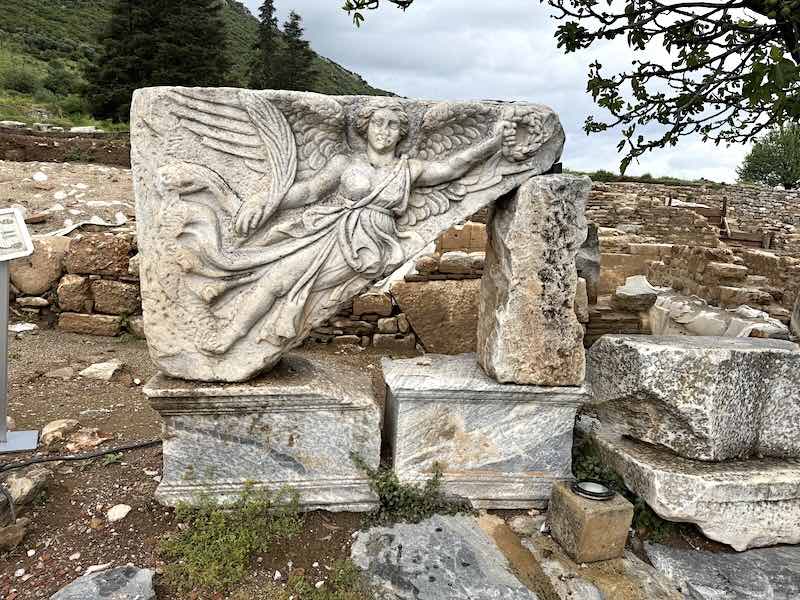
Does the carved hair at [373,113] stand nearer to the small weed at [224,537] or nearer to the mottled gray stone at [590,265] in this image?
the small weed at [224,537]

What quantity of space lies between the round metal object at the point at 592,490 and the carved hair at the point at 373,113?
69.0 inches

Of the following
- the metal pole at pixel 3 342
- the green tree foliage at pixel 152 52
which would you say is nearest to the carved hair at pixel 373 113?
the metal pole at pixel 3 342

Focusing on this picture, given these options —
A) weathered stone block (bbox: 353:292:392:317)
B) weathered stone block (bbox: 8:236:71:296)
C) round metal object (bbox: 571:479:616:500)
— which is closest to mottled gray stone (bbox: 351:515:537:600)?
round metal object (bbox: 571:479:616:500)

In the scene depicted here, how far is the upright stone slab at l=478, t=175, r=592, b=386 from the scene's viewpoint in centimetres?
261

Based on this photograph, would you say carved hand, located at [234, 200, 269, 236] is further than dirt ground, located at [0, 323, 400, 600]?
Yes

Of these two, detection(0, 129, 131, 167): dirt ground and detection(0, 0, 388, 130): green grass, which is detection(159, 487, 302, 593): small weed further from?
detection(0, 0, 388, 130): green grass

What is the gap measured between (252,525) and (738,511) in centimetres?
208

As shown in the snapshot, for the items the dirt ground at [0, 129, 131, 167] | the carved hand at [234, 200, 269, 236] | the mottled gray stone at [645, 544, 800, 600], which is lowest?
the mottled gray stone at [645, 544, 800, 600]

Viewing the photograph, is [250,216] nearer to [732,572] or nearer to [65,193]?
[732,572]

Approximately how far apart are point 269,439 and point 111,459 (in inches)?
36.5

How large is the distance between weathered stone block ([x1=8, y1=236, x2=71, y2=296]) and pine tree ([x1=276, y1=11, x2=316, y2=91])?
20.6 meters

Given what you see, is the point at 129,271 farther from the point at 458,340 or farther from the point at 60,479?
the point at 458,340

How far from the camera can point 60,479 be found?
104 inches

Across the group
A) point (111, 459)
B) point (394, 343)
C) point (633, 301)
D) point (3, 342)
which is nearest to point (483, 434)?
point (111, 459)
